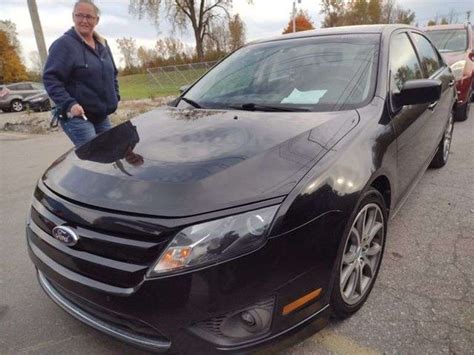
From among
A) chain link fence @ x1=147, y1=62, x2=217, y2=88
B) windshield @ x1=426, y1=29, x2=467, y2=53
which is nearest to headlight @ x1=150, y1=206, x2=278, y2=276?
windshield @ x1=426, y1=29, x2=467, y2=53

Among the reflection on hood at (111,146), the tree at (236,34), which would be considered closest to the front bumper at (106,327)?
the reflection on hood at (111,146)

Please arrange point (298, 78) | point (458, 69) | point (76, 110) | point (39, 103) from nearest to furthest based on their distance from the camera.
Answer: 1. point (298, 78)
2. point (76, 110)
3. point (458, 69)
4. point (39, 103)

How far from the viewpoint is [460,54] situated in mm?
6977

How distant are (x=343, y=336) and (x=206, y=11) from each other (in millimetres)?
38148

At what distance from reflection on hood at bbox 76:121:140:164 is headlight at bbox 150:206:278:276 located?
0.77 metres

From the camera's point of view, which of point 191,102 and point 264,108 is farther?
point 191,102

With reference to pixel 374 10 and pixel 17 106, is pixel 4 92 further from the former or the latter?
pixel 374 10

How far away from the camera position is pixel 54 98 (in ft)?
10.7

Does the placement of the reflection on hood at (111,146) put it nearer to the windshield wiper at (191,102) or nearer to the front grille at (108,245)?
the front grille at (108,245)

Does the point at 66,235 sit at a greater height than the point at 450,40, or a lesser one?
lesser

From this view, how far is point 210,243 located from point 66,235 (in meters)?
0.70

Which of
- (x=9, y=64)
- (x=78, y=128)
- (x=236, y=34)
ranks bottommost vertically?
(x=78, y=128)

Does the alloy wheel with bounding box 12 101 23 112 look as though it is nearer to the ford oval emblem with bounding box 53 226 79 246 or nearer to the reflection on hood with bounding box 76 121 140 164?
the reflection on hood with bounding box 76 121 140 164

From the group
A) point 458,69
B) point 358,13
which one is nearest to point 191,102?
point 458,69
